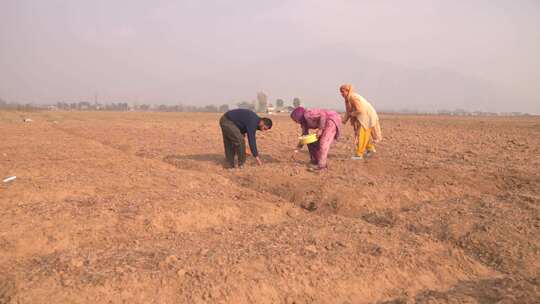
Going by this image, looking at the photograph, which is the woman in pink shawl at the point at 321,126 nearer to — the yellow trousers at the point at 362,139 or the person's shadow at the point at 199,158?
the yellow trousers at the point at 362,139

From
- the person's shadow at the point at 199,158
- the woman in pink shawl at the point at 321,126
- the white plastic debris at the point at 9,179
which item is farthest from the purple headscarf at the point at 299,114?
the white plastic debris at the point at 9,179

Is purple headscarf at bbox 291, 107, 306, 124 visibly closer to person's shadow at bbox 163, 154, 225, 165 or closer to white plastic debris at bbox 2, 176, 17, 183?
person's shadow at bbox 163, 154, 225, 165

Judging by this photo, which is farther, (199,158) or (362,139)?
(199,158)

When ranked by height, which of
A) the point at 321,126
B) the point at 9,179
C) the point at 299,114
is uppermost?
the point at 299,114

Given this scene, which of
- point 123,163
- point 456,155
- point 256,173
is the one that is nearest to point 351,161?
point 256,173

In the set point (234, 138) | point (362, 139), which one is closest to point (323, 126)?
point (362, 139)

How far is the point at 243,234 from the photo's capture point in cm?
402

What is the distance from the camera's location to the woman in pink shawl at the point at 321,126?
6699mm

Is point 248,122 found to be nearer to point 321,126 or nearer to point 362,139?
point 321,126

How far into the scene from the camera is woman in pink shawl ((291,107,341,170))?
6.70 metres

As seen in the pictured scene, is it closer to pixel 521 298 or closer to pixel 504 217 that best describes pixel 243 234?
pixel 521 298

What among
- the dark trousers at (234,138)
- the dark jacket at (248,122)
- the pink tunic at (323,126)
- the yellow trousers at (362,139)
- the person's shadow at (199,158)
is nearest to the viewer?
the pink tunic at (323,126)

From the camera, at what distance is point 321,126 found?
A: 6828 mm

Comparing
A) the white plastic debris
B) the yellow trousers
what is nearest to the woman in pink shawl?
the yellow trousers
